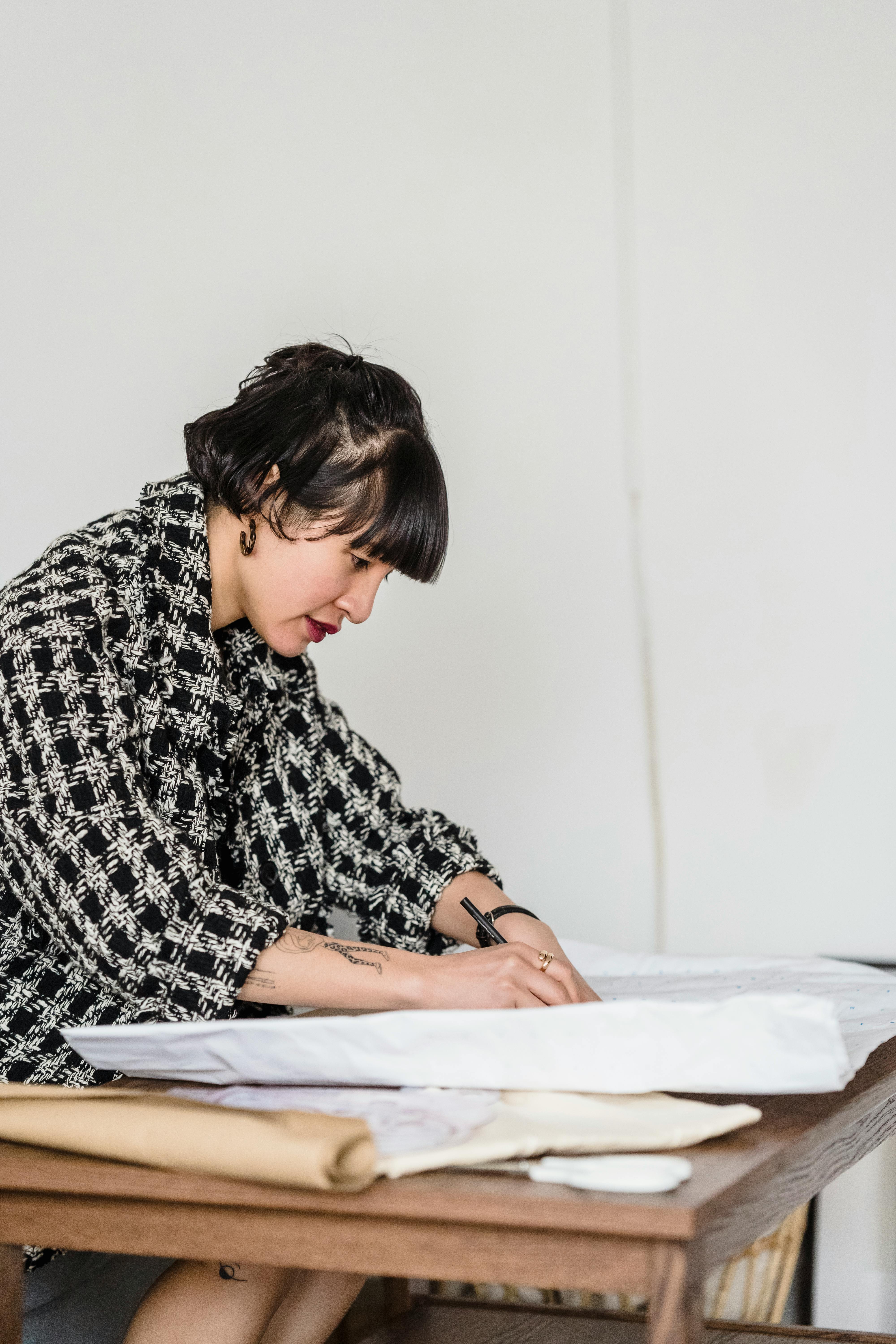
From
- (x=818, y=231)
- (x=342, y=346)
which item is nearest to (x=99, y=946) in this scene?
(x=342, y=346)

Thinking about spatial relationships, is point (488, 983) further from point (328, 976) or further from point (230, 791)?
point (230, 791)

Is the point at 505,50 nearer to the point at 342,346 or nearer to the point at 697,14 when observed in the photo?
the point at 697,14

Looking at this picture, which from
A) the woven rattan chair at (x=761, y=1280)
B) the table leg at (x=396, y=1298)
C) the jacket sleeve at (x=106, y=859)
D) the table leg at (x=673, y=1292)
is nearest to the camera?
the table leg at (x=673, y=1292)

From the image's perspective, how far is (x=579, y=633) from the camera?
175cm

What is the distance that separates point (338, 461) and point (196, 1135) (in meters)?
0.63

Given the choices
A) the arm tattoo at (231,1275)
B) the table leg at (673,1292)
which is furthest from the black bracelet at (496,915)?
the table leg at (673,1292)

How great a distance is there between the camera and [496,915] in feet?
3.99

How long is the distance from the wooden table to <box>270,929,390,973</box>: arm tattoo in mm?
210

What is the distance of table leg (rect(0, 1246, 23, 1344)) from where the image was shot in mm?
720

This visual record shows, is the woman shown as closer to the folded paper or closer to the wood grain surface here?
the folded paper

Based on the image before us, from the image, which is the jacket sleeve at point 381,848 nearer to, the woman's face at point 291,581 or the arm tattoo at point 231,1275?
the woman's face at point 291,581

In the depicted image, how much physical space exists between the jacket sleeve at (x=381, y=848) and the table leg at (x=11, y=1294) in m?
0.61

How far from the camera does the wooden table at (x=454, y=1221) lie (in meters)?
0.57

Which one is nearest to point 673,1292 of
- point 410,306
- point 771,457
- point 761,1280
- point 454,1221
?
point 454,1221
